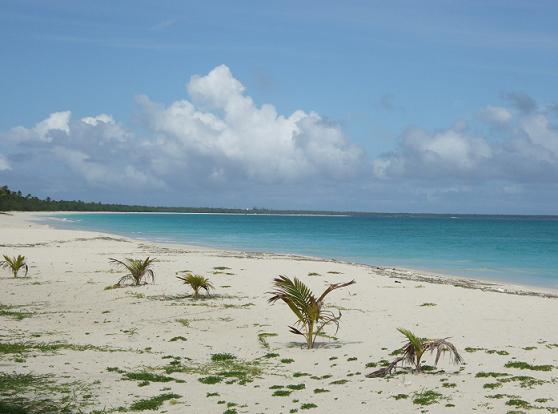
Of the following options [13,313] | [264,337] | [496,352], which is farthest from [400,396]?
[13,313]

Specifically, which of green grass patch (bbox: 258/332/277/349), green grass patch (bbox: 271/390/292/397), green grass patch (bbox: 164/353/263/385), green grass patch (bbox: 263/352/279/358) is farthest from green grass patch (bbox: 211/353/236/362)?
green grass patch (bbox: 271/390/292/397)

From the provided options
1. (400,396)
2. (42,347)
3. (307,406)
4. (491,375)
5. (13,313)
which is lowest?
(13,313)

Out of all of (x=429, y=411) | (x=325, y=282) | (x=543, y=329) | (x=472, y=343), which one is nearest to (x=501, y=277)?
(x=325, y=282)

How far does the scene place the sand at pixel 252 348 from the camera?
8930 millimetres

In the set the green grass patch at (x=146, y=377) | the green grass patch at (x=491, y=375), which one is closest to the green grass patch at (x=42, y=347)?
Answer: the green grass patch at (x=146, y=377)

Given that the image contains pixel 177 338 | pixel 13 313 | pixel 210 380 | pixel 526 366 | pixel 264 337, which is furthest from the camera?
pixel 13 313

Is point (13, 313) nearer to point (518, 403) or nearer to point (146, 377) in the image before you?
point (146, 377)

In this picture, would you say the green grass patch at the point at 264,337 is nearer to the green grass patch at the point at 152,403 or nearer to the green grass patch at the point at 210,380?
the green grass patch at the point at 210,380

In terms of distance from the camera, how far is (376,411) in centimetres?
841

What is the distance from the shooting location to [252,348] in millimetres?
13102

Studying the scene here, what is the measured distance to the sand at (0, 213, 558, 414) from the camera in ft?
29.3

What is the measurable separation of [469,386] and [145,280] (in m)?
16.0

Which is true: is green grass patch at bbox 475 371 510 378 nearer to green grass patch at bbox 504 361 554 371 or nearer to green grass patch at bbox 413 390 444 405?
green grass patch at bbox 504 361 554 371

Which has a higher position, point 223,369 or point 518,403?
point 518,403
